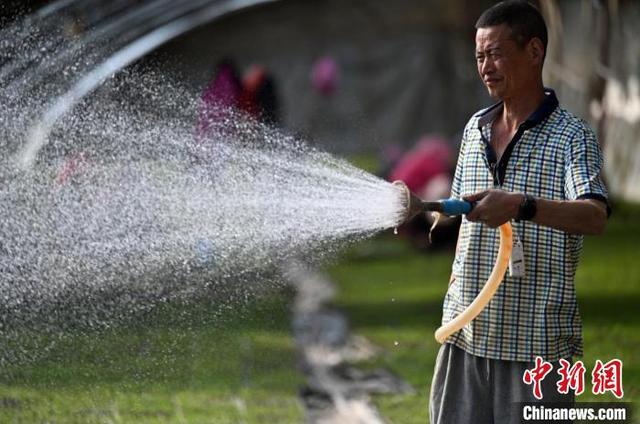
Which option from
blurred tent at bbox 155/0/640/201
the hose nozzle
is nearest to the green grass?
the hose nozzle

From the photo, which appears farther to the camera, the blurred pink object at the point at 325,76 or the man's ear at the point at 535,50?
the blurred pink object at the point at 325,76

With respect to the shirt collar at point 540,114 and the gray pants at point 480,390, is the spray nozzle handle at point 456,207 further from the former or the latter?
the gray pants at point 480,390

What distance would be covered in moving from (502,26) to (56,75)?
3.64m

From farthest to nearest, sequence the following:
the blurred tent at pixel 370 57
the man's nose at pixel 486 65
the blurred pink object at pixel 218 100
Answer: the blurred tent at pixel 370 57 → the blurred pink object at pixel 218 100 → the man's nose at pixel 486 65

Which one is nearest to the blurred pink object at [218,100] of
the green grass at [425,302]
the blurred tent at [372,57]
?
the green grass at [425,302]

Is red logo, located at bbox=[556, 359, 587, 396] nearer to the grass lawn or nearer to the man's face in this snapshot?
the man's face

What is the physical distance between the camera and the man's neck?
385cm

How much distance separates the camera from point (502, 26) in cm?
381

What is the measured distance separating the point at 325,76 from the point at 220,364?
11303 millimetres

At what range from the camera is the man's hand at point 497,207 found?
351 cm

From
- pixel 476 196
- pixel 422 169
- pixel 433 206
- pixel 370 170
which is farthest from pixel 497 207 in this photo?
pixel 422 169

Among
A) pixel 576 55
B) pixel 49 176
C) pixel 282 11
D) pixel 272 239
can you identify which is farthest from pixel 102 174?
pixel 282 11

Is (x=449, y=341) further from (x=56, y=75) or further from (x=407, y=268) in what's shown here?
(x=407, y=268)

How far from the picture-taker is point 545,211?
11.6 ft
